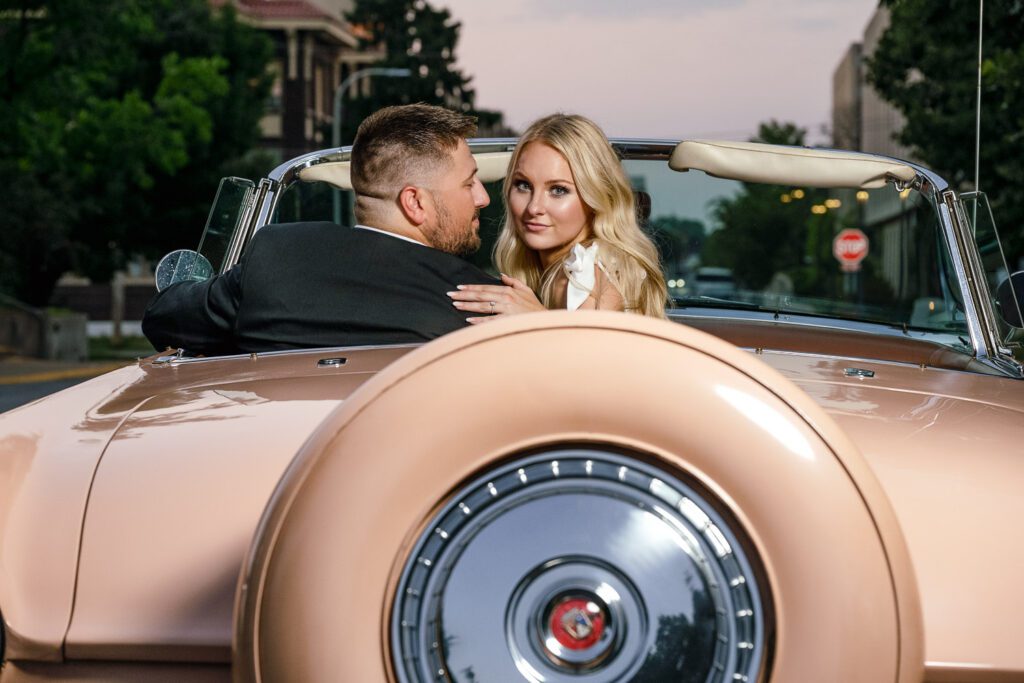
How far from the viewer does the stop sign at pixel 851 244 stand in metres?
4.75

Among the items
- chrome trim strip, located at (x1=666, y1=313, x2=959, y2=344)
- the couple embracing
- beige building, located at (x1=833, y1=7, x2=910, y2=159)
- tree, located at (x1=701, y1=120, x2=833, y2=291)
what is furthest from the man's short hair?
beige building, located at (x1=833, y1=7, x2=910, y2=159)

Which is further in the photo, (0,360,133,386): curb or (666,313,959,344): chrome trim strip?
(0,360,133,386): curb

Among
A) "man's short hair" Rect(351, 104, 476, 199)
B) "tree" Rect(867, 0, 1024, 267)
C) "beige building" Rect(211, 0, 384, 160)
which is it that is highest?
"beige building" Rect(211, 0, 384, 160)

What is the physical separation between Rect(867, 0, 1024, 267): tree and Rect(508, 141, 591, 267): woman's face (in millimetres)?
9578

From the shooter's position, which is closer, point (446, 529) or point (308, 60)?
point (446, 529)

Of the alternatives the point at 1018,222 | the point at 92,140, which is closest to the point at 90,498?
the point at 1018,222

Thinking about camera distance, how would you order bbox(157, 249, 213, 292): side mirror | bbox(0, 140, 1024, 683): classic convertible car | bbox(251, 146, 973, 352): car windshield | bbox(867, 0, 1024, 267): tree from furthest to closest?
1. bbox(867, 0, 1024, 267): tree
2. bbox(251, 146, 973, 352): car windshield
3. bbox(157, 249, 213, 292): side mirror
4. bbox(0, 140, 1024, 683): classic convertible car

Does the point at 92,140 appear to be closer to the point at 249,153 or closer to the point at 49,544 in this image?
the point at 249,153

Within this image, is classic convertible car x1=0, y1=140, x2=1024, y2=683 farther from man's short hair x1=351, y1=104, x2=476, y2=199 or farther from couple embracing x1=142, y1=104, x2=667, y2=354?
man's short hair x1=351, y1=104, x2=476, y2=199

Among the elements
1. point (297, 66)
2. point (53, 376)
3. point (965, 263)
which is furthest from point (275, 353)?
point (297, 66)

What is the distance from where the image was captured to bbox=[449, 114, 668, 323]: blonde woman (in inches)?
137

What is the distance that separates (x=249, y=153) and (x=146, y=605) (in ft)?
115

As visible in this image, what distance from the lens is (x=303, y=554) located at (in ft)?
5.60

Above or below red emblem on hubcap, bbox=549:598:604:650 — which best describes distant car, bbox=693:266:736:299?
above
